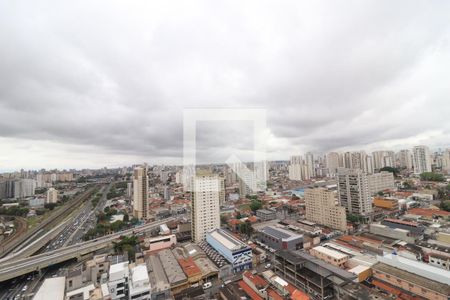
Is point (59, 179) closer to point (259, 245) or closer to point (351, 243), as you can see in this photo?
point (259, 245)

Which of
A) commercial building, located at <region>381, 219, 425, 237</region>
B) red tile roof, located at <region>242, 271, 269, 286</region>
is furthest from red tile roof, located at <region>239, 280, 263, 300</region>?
commercial building, located at <region>381, 219, 425, 237</region>

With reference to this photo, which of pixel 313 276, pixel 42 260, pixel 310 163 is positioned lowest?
pixel 42 260

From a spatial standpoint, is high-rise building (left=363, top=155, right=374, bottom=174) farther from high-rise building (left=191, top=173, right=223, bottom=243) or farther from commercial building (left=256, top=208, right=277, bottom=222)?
high-rise building (left=191, top=173, right=223, bottom=243)

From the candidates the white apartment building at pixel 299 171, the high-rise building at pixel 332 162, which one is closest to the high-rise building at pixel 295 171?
the white apartment building at pixel 299 171

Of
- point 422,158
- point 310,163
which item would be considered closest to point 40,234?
point 310,163

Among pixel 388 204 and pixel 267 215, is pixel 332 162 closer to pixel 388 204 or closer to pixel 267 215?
pixel 388 204

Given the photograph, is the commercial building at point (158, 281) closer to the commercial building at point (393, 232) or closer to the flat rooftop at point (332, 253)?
the flat rooftop at point (332, 253)
